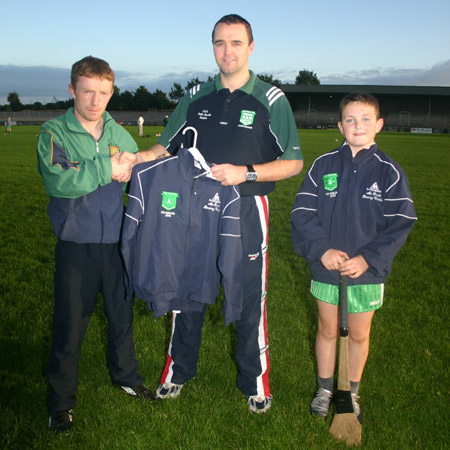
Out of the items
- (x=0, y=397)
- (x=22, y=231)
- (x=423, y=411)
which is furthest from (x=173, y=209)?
(x=22, y=231)

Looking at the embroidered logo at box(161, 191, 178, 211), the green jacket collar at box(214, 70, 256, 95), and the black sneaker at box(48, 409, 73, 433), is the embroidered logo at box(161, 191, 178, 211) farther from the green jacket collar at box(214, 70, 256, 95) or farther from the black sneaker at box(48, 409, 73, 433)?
the black sneaker at box(48, 409, 73, 433)

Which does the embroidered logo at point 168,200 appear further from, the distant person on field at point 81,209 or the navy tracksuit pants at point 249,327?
the navy tracksuit pants at point 249,327

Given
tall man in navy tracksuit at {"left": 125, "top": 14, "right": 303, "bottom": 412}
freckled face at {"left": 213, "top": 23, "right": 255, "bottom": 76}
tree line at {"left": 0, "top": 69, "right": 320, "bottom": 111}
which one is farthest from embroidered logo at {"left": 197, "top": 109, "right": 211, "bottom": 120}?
tree line at {"left": 0, "top": 69, "right": 320, "bottom": 111}

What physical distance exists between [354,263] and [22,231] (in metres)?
6.74

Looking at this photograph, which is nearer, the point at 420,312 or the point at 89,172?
the point at 89,172

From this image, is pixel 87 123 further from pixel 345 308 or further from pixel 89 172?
pixel 345 308

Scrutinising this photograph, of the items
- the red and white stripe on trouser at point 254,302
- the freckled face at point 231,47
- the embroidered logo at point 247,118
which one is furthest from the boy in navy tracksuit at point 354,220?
the freckled face at point 231,47

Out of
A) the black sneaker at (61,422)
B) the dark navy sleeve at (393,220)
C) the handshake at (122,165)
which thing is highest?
the handshake at (122,165)

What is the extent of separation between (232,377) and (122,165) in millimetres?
1946

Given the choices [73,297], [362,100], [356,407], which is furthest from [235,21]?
[356,407]

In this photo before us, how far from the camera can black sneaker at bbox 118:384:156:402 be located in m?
3.43

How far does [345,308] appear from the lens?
301cm

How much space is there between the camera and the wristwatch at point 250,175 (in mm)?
3002

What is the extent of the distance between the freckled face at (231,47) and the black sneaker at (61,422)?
2.54 meters
